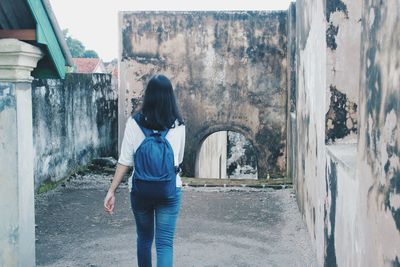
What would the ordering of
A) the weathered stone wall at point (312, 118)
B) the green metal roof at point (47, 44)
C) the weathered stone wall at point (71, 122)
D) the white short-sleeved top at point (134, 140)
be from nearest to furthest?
the white short-sleeved top at point (134, 140) < the green metal roof at point (47, 44) < the weathered stone wall at point (312, 118) < the weathered stone wall at point (71, 122)

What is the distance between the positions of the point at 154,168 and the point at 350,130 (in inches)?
79.9

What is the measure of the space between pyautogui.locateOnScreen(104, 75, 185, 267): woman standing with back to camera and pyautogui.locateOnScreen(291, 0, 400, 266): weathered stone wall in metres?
1.11

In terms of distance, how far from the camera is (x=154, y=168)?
3.56 metres

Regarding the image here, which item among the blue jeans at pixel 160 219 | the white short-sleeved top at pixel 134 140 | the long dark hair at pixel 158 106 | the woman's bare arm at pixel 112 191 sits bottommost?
the blue jeans at pixel 160 219

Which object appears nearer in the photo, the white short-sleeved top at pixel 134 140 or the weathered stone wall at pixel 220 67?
the white short-sleeved top at pixel 134 140

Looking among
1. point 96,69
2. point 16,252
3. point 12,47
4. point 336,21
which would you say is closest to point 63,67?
point 12,47

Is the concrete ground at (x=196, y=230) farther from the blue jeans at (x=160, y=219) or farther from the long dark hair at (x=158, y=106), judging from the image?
the long dark hair at (x=158, y=106)

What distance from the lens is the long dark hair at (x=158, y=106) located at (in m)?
3.64

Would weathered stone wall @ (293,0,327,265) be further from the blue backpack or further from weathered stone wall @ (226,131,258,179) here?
weathered stone wall @ (226,131,258,179)

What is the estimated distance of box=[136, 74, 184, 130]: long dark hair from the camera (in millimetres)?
3643

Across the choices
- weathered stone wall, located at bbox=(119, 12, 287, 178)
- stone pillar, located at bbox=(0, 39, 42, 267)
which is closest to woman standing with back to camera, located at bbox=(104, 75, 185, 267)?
stone pillar, located at bbox=(0, 39, 42, 267)

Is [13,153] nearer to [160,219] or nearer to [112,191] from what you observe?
[112,191]

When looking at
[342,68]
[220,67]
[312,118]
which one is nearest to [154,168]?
[342,68]

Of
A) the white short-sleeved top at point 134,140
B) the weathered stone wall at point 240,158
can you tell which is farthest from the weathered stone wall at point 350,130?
the weathered stone wall at point 240,158
